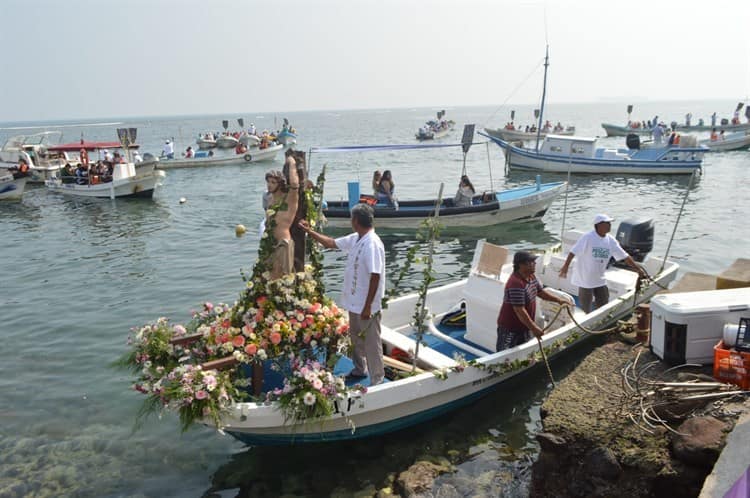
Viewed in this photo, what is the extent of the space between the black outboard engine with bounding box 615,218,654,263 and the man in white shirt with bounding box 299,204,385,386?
20.4ft

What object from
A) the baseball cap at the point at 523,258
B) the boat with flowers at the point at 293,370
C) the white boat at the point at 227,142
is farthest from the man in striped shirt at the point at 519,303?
the white boat at the point at 227,142

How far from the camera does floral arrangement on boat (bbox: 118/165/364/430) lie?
17.4 feet

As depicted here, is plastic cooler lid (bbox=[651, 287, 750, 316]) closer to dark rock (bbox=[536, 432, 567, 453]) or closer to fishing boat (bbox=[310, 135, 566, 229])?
dark rock (bbox=[536, 432, 567, 453])

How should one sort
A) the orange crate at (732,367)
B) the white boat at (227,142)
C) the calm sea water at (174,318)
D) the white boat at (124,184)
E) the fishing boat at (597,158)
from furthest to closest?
the white boat at (227,142), the fishing boat at (597,158), the white boat at (124,184), the calm sea water at (174,318), the orange crate at (732,367)

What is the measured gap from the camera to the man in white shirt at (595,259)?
26.4ft

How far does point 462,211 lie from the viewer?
688 inches

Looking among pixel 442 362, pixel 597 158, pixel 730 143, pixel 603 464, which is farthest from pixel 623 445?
pixel 730 143

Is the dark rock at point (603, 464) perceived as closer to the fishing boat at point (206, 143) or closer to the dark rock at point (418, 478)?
the dark rock at point (418, 478)

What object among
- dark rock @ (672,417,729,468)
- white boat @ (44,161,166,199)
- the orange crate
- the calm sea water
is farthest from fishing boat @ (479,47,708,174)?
dark rock @ (672,417,729,468)

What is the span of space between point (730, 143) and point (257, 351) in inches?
1864

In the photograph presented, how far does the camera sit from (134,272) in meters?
14.5

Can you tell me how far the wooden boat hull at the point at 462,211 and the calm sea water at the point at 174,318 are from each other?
17.3 inches

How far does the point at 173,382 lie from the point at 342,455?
7.06 feet

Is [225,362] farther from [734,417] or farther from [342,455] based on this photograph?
[734,417]
